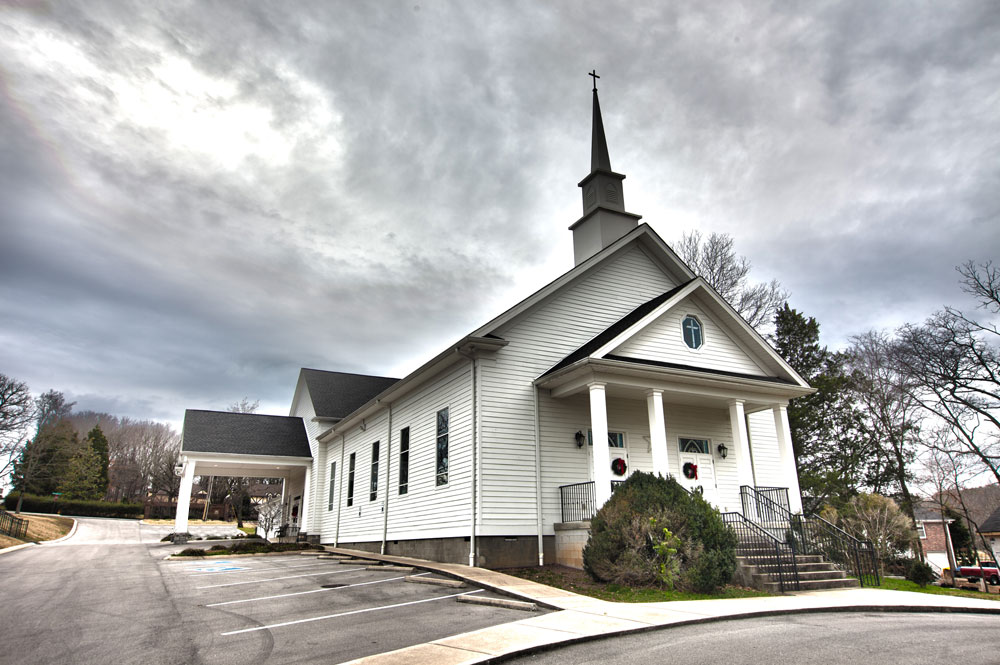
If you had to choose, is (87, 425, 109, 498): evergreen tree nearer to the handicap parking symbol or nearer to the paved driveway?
the handicap parking symbol

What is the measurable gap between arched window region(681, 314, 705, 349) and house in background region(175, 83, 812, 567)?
46 millimetres

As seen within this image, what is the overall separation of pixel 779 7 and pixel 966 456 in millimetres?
22423

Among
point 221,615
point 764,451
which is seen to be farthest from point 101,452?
point 764,451

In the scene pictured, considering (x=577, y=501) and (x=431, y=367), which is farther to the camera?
(x=431, y=367)

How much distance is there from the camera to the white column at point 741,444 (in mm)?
14672

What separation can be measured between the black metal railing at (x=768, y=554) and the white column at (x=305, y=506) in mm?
20307

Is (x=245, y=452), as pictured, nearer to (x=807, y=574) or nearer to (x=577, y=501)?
(x=577, y=501)

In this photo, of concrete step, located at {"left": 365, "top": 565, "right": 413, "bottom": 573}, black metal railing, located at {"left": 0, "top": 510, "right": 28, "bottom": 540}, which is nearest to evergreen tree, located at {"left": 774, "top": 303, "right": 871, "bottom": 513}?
concrete step, located at {"left": 365, "top": 565, "right": 413, "bottom": 573}

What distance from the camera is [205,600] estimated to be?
10070 millimetres

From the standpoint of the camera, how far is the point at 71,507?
5150cm

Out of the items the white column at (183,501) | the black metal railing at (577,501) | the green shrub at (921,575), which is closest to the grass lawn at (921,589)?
the green shrub at (921,575)

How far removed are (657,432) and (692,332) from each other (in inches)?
142

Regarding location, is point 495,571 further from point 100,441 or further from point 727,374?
point 100,441

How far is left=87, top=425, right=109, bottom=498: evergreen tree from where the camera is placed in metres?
61.9
